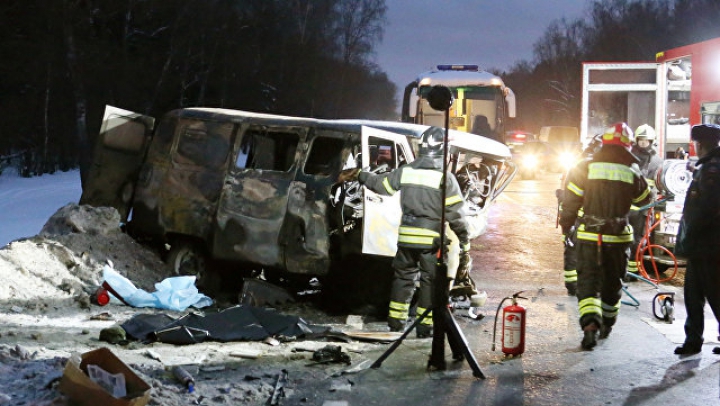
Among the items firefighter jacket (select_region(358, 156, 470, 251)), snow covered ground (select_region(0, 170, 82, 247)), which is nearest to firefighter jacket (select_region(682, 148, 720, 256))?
firefighter jacket (select_region(358, 156, 470, 251))

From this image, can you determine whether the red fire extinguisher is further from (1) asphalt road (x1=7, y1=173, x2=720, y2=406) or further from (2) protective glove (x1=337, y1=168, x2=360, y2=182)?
(2) protective glove (x1=337, y1=168, x2=360, y2=182)

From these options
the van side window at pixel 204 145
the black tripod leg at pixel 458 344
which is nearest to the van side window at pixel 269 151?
the van side window at pixel 204 145

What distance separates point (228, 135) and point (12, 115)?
21508 mm

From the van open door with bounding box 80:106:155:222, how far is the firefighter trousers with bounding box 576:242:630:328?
19.1ft

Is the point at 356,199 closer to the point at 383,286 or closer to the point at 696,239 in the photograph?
the point at 383,286

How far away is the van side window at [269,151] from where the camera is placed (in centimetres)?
963

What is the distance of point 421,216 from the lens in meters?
7.50

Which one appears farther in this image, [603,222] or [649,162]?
[649,162]

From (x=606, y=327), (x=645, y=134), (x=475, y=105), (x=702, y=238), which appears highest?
(x=475, y=105)

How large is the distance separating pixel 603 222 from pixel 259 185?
3.81m

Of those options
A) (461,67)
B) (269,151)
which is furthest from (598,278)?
(461,67)

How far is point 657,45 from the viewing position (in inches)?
2506

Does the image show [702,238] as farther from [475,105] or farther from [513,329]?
[475,105]

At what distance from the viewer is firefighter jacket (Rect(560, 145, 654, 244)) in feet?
23.4
